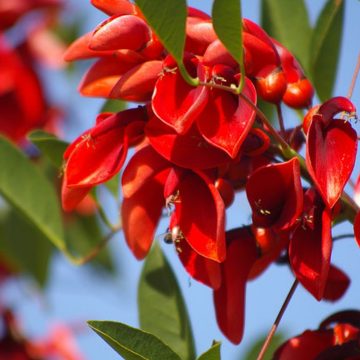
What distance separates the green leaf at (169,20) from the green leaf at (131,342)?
0.23m

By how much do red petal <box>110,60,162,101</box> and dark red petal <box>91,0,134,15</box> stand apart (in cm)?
6

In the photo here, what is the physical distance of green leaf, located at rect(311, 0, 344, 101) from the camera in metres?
1.30

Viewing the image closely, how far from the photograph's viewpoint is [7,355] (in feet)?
6.01

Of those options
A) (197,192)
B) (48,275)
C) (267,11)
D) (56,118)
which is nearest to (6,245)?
(48,275)

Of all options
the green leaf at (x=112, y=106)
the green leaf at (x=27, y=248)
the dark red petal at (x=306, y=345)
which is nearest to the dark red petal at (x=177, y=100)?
the dark red petal at (x=306, y=345)

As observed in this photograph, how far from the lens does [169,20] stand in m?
0.91

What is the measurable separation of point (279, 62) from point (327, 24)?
273 mm

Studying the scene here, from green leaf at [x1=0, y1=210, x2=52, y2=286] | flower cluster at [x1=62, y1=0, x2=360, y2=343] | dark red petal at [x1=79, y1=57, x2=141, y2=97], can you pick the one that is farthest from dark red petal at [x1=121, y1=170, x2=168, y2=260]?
green leaf at [x1=0, y1=210, x2=52, y2=286]

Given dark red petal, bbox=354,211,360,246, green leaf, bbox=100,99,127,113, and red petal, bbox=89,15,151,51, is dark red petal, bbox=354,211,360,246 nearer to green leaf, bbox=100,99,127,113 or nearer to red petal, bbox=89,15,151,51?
red petal, bbox=89,15,151,51

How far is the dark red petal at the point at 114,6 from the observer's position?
105 cm

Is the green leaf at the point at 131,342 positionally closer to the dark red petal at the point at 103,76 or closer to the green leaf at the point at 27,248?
the dark red petal at the point at 103,76

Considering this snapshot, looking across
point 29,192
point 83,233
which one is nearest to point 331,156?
point 29,192

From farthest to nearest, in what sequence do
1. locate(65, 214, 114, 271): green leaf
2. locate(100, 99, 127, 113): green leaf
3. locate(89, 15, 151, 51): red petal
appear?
1. locate(65, 214, 114, 271): green leaf
2. locate(100, 99, 127, 113): green leaf
3. locate(89, 15, 151, 51): red petal

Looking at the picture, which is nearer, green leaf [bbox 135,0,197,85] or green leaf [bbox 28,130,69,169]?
green leaf [bbox 135,0,197,85]
